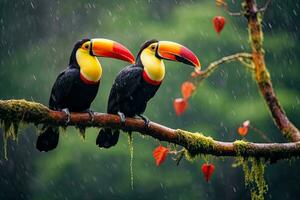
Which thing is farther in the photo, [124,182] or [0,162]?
[0,162]

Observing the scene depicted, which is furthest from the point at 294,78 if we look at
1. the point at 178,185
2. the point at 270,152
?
the point at 270,152

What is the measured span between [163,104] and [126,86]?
679 centimetres

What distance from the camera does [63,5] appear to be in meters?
12.8

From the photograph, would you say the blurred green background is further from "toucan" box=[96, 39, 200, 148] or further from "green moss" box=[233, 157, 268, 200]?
"green moss" box=[233, 157, 268, 200]

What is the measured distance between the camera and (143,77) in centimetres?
473

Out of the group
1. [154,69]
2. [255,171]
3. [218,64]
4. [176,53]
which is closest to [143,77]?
[154,69]

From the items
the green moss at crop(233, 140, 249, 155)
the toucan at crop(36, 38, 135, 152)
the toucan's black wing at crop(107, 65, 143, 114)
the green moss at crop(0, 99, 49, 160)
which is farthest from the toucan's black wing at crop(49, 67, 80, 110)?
the green moss at crop(233, 140, 249, 155)

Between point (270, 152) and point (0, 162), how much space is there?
29.5ft

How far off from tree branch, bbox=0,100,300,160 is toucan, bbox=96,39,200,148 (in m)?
0.67

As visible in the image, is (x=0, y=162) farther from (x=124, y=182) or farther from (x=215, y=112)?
(x=215, y=112)

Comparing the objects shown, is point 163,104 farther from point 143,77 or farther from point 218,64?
point 218,64

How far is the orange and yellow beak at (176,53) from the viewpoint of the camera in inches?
188

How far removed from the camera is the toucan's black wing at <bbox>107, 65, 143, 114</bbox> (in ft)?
15.5

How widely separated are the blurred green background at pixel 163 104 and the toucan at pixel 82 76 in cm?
598
